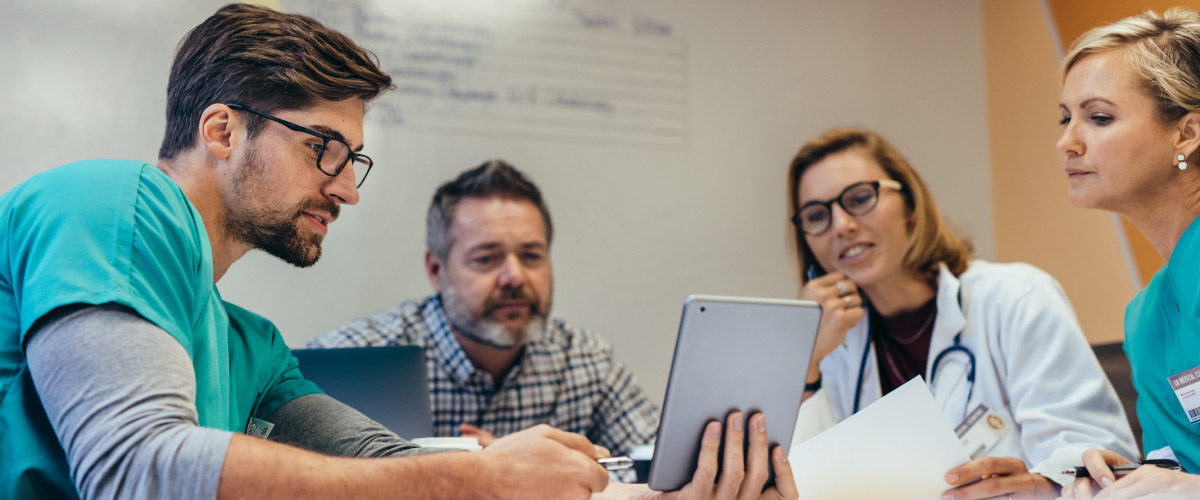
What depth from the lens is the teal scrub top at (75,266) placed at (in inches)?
36.0

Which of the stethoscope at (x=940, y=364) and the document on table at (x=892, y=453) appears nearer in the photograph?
the document on table at (x=892, y=453)

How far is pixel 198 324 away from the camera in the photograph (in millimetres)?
1114

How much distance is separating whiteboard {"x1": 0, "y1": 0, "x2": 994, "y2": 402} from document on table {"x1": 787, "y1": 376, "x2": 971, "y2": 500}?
177 centimetres

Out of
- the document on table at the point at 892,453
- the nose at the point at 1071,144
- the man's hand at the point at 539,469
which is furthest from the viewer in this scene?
the nose at the point at 1071,144

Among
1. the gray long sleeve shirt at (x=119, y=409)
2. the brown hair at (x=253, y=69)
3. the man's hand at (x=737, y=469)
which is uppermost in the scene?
the brown hair at (x=253, y=69)

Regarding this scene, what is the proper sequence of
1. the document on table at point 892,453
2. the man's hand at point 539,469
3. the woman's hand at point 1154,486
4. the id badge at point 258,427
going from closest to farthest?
1. the man's hand at point 539,469
2. the woman's hand at point 1154,486
3. the document on table at point 892,453
4. the id badge at point 258,427

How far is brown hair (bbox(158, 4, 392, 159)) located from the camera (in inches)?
50.9

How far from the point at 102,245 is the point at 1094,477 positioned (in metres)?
1.36

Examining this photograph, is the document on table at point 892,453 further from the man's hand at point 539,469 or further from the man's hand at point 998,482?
the man's hand at point 539,469

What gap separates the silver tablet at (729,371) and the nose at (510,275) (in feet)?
4.74

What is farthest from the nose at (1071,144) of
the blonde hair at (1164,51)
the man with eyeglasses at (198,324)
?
the man with eyeglasses at (198,324)

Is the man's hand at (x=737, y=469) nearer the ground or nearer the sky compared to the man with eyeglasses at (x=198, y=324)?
nearer the ground

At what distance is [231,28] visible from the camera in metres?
1.33

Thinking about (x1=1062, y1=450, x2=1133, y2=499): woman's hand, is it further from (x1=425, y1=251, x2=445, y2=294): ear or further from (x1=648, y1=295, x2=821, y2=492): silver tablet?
(x1=425, y1=251, x2=445, y2=294): ear
